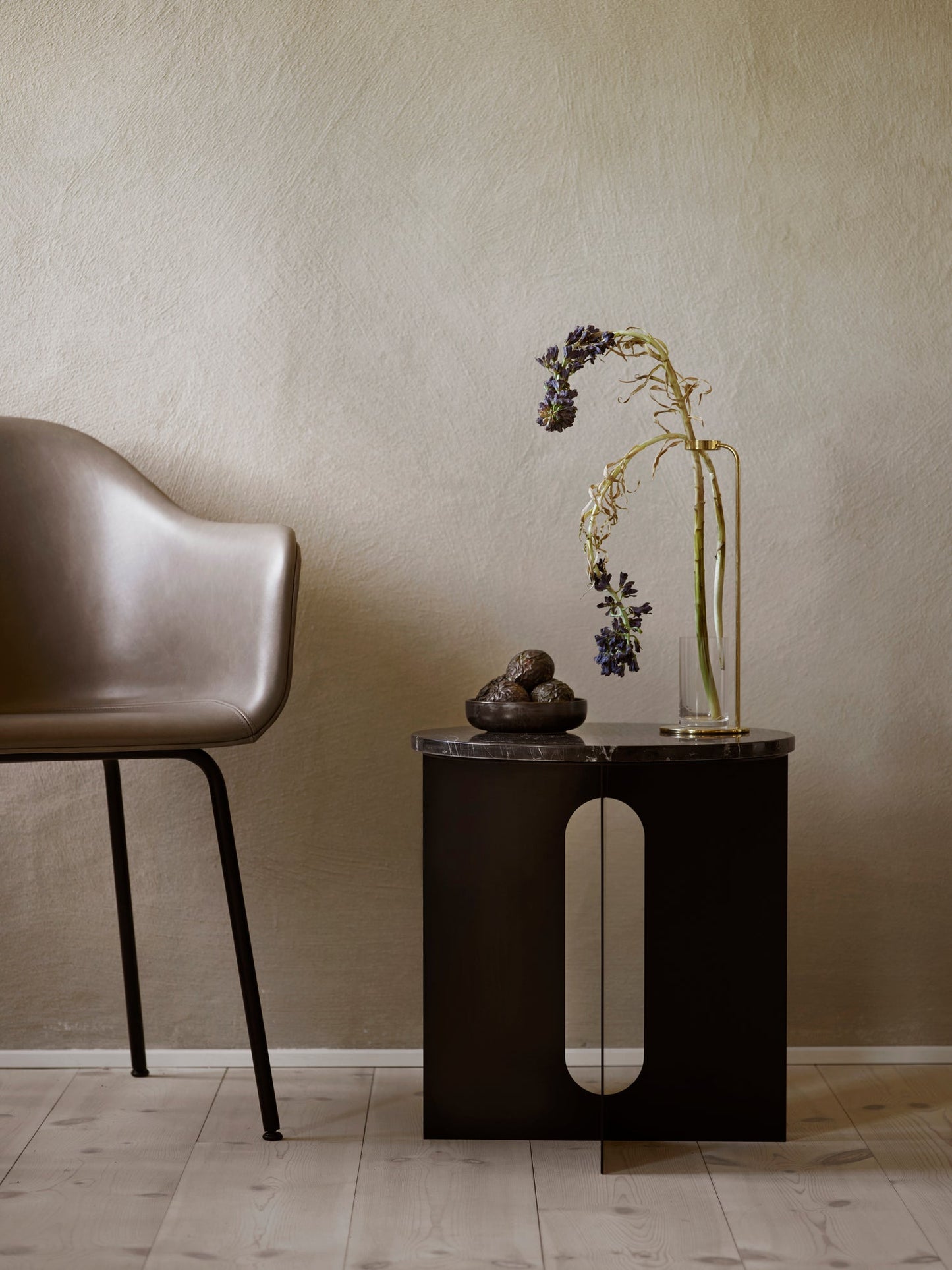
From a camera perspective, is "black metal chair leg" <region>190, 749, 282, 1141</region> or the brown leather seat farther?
the brown leather seat

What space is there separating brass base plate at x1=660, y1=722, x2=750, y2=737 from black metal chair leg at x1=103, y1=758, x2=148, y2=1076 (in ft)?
2.60

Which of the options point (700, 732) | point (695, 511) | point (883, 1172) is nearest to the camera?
point (883, 1172)

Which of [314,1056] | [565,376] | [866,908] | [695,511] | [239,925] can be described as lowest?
[314,1056]

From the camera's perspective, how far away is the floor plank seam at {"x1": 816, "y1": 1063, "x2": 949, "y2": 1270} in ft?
4.04

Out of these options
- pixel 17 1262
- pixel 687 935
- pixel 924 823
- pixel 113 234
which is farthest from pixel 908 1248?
pixel 113 234

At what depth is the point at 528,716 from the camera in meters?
1.52

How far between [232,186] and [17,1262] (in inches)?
58.2

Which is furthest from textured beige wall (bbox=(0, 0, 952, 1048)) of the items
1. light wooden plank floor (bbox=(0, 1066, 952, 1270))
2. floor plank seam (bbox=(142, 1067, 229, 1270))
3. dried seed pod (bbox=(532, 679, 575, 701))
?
dried seed pod (bbox=(532, 679, 575, 701))

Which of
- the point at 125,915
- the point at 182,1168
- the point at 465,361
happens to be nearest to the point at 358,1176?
the point at 182,1168

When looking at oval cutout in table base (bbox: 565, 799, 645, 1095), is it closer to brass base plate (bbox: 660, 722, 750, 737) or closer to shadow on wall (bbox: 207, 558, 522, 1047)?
brass base plate (bbox: 660, 722, 750, 737)

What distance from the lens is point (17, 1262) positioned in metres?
1.23

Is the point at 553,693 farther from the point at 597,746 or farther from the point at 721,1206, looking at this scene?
the point at 721,1206

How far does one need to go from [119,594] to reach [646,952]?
0.90 metres

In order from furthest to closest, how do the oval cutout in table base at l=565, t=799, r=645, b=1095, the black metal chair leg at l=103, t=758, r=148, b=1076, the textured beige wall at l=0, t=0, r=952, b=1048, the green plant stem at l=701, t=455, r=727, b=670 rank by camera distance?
the textured beige wall at l=0, t=0, r=952, b=1048 < the black metal chair leg at l=103, t=758, r=148, b=1076 < the green plant stem at l=701, t=455, r=727, b=670 < the oval cutout in table base at l=565, t=799, r=645, b=1095
